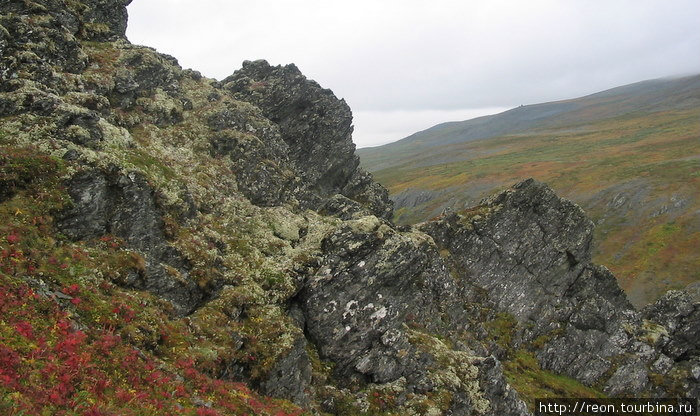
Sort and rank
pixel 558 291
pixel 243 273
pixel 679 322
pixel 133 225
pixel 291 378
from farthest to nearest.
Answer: pixel 558 291 → pixel 679 322 → pixel 243 273 → pixel 133 225 → pixel 291 378

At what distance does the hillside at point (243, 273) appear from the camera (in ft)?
64.0

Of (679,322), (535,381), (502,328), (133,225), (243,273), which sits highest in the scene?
(133,225)

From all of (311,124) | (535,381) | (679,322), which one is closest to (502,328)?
(535,381)

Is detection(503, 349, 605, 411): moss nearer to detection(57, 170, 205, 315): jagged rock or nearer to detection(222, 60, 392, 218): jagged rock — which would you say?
detection(222, 60, 392, 218): jagged rock

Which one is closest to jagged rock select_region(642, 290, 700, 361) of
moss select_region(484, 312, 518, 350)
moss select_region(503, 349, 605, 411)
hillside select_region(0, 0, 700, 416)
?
hillside select_region(0, 0, 700, 416)

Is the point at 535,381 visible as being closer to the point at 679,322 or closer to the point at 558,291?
the point at 558,291

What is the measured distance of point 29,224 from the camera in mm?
21906

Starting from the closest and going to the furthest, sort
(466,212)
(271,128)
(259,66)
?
(271,128) < (466,212) < (259,66)

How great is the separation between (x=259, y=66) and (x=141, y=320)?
4794 centimetres

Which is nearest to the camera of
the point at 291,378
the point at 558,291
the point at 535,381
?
the point at 291,378

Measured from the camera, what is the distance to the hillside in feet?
64.0

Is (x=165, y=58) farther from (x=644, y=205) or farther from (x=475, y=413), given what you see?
(x=644, y=205)

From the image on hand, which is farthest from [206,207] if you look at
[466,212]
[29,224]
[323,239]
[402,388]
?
[466,212]

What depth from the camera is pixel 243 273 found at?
99.9 ft
